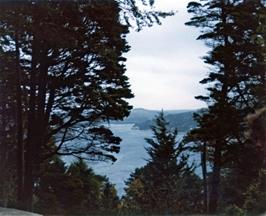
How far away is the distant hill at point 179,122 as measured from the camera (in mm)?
28141

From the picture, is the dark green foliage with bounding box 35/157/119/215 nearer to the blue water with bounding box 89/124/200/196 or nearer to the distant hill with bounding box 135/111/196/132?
the blue water with bounding box 89/124/200/196

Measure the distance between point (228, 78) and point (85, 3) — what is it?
12007 millimetres

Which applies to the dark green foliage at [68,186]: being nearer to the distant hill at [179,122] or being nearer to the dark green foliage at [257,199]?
the distant hill at [179,122]

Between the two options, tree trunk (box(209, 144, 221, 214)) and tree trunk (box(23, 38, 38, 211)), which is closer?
tree trunk (box(23, 38, 38, 211))

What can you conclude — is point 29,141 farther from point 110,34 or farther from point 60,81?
point 110,34

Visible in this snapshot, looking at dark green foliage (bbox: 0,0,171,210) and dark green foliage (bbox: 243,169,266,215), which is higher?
dark green foliage (bbox: 0,0,171,210)

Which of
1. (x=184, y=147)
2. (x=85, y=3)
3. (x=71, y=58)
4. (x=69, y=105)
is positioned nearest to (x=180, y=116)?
(x=184, y=147)

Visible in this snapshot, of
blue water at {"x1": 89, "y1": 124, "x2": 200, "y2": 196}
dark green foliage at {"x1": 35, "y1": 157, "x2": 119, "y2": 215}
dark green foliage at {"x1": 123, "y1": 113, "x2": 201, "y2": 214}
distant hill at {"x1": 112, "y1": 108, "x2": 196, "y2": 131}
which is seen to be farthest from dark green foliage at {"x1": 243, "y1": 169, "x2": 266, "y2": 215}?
Answer: blue water at {"x1": 89, "y1": 124, "x2": 200, "y2": 196}

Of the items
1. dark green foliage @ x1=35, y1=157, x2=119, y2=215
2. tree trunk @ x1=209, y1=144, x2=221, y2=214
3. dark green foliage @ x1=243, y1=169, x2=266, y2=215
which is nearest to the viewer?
dark green foliage @ x1=243, y1=169, x2=266, y2=215

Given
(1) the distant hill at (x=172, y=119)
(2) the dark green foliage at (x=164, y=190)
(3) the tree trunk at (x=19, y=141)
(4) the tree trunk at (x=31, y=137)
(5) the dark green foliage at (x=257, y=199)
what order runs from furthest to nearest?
(1) the distant hill at (x=172, y=119)
(4) the tree trunk at (x=31, y=137)
(3) the tree trunk at (x=19, y=141)
(2) the dark green foliage at (x=164, y=190)
(5) the dark green foliage at (x=257, y=199)

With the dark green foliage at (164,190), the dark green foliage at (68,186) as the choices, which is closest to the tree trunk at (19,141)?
the dark green foliage at (164,190)

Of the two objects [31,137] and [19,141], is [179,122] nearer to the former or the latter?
[31,137]

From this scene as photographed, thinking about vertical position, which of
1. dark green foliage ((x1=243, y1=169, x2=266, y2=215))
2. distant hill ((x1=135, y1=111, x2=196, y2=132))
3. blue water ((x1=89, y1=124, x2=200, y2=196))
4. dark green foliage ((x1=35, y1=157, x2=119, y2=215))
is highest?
distant hill ((x1=135, y1=111, x2=196, y2=132))

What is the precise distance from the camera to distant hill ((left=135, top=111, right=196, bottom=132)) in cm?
2814
